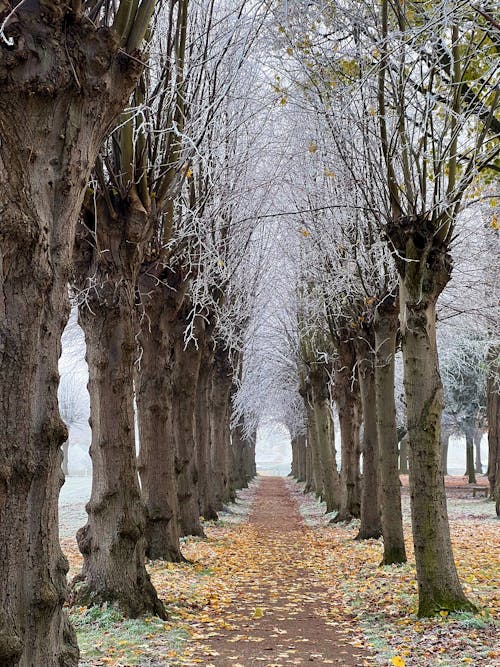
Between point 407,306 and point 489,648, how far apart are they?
3.47 meters

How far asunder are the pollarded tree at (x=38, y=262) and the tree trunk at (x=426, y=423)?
409 cm

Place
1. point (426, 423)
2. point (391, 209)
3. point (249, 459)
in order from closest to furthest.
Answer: point (426, 423) → point (391, 209) → point (249, 459)

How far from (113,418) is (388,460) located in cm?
503

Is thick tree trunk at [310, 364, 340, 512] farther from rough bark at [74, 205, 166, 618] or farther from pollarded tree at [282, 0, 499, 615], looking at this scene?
rough bark at [74, 205, 166, 618]

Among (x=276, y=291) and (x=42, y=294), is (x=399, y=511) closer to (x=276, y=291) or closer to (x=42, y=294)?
(x=42, y=294)

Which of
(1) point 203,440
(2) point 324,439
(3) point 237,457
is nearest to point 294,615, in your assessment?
(1) point 203,440

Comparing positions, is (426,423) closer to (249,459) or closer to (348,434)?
(348,434)

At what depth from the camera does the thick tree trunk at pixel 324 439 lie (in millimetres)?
20891

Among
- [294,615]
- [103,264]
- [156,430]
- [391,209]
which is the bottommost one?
[294,615]

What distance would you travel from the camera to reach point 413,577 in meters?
9.60

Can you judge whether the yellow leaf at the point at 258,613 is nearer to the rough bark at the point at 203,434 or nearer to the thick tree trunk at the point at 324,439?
the rough bark at the point at 203,434

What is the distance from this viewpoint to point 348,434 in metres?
19.4

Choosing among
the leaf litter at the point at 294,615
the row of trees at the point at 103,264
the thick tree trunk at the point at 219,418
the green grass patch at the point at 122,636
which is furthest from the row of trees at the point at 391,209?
the thick tree trunk at the point at 219,418

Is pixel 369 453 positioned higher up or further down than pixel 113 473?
further down
